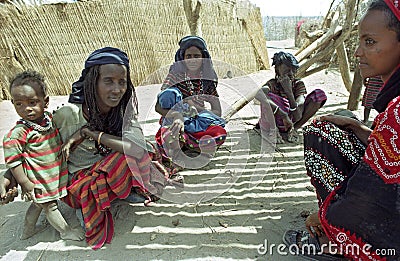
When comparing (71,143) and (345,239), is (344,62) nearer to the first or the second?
(345,239)

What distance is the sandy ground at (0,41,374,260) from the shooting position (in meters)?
1.92

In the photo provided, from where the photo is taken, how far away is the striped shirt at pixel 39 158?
1842mm

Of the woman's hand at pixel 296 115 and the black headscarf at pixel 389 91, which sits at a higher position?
the black headscarf at pixel 389 91

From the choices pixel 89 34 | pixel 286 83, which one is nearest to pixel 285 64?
pixel 286 83

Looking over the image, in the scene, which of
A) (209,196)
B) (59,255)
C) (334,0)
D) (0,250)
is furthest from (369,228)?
(334,0)

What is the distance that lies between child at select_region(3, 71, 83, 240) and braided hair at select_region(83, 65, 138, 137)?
0.24m

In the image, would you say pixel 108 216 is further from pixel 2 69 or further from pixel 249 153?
pixel 2 69

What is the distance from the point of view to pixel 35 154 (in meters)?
1.93

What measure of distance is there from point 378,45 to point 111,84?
4.83 feet

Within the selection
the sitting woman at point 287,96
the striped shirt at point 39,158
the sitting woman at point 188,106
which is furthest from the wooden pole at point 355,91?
the striped shirt at point 39,158

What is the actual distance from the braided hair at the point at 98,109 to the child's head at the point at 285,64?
176cm

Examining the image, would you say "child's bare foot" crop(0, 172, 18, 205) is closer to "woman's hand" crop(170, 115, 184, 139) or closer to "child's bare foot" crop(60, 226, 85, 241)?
"child's bare foot" crop(60, 226, 85, 241)

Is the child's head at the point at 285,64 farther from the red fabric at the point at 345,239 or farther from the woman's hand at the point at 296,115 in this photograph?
the red fabric at the point at 345,239

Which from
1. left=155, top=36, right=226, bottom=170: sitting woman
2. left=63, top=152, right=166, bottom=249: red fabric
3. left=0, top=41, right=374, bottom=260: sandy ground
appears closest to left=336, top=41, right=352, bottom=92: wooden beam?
left=0, top=41, right=374, bottom=260: sandy ground
